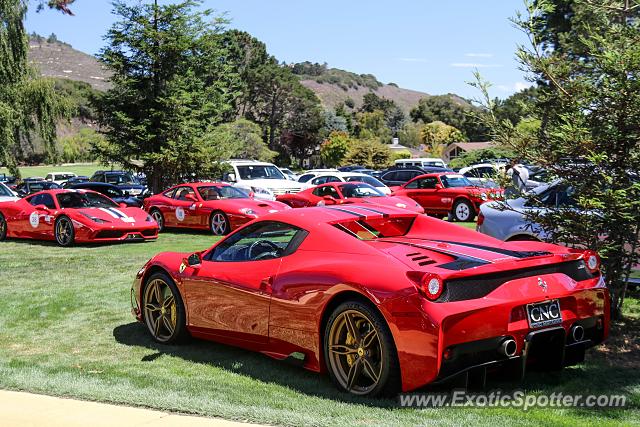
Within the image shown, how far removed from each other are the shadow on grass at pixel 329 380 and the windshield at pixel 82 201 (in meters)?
10.3

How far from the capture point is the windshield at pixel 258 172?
24062 millimetres

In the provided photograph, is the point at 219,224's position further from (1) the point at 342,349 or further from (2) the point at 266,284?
(1) the point at 342,349

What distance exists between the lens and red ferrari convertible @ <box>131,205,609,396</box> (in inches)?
180

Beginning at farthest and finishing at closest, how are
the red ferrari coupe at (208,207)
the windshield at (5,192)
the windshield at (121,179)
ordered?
the windshield at (121,179) < the windshield at (5,192) < the red ferrari coupe at (208,207)

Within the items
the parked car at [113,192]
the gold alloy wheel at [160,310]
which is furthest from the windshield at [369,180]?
the gold alloy wheel at [160,310]

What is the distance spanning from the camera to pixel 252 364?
19.8 feet

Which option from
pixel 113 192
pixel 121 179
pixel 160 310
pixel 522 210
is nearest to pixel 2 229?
pixel 113 192

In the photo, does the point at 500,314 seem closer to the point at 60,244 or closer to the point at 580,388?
the point at 580,388

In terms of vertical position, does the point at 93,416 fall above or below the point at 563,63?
below

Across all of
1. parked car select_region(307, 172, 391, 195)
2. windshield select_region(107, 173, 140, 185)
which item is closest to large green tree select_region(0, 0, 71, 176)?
windshield select_region(107, 173, 140, 185)

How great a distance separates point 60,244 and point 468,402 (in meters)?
13.0

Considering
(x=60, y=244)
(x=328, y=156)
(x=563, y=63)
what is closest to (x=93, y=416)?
(x=563, y=63)

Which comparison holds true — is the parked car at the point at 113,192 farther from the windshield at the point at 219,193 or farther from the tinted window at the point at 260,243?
the tinted window at the point at 260,243

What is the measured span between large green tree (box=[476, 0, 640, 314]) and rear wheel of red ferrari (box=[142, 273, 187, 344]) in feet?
11.4
